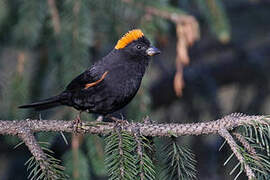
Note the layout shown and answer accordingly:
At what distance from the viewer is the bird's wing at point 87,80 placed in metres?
3.39

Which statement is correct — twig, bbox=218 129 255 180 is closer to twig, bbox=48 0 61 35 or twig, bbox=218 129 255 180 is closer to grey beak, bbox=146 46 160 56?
grey beak, bbox=146 46 160 56

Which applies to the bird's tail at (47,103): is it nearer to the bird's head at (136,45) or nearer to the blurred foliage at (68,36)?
the blurred foliage at (68,36)

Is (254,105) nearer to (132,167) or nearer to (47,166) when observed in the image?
(132,167)

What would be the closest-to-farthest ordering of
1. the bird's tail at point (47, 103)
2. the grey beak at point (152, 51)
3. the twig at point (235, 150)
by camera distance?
the twig at point (235, 150), the bird's tail at point (47, 103), the grey beak at point (152, 51)

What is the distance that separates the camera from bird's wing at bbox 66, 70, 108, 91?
3.39 metres

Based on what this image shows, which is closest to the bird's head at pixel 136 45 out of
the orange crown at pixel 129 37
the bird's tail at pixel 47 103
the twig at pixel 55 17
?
the orange crown at pixel 129 37

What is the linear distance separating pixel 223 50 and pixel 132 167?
3.97m

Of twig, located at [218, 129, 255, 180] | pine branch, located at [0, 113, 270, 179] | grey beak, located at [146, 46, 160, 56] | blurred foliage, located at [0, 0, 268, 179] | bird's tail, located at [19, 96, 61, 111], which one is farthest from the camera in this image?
grey beak, located at [146, 46, 160, 56]

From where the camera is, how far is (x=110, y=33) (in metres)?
3.79

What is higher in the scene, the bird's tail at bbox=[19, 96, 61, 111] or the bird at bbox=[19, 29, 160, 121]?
the bird at bbox=[19, 29, 160, 121]

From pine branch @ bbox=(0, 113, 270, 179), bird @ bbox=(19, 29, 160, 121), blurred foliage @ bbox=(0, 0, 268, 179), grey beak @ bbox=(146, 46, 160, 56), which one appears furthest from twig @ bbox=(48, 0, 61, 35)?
pine branch @ bbox=(0, 113, 270, 179)

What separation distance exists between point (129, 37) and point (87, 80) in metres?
0.62

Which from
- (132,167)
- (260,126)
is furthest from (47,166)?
(260,126)

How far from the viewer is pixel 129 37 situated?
372 centimetres
